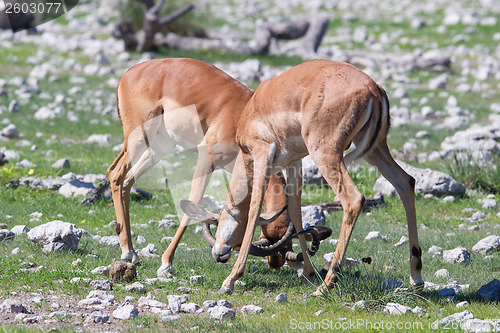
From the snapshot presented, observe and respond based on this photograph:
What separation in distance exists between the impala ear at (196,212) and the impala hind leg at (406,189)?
5.42 ft

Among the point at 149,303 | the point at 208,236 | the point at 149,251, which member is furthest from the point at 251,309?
the point at 149,251

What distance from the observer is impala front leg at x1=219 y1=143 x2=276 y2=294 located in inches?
242

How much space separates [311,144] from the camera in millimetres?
5891

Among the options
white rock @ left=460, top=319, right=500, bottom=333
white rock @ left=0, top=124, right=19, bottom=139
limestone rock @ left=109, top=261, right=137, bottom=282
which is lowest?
white rock @ left=0, top=124, right=19, bottom=139

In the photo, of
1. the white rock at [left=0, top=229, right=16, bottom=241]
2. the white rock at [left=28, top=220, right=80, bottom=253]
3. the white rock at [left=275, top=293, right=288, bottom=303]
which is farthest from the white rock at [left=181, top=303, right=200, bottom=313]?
the white rock at [left=0, top=229, right=16, bottom=241]

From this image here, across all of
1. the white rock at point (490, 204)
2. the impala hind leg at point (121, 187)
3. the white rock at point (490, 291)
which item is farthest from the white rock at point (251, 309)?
the white rock at point (490, 204)

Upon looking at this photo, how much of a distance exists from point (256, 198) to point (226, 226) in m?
0.50

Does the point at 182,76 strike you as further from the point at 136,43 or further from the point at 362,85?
the point at 136,43

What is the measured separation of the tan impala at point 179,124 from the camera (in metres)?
7.03

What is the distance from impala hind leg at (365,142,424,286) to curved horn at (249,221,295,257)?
3.45 ft

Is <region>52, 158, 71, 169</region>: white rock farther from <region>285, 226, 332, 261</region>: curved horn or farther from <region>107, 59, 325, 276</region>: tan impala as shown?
<region>285, 226, 332, 261</region>: curved horn

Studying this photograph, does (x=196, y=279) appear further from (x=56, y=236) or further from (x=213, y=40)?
(x=213, y=40)

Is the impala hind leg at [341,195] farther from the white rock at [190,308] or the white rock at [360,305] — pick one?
the white rock at [190,308]

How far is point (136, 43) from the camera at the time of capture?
2092 centimetres
